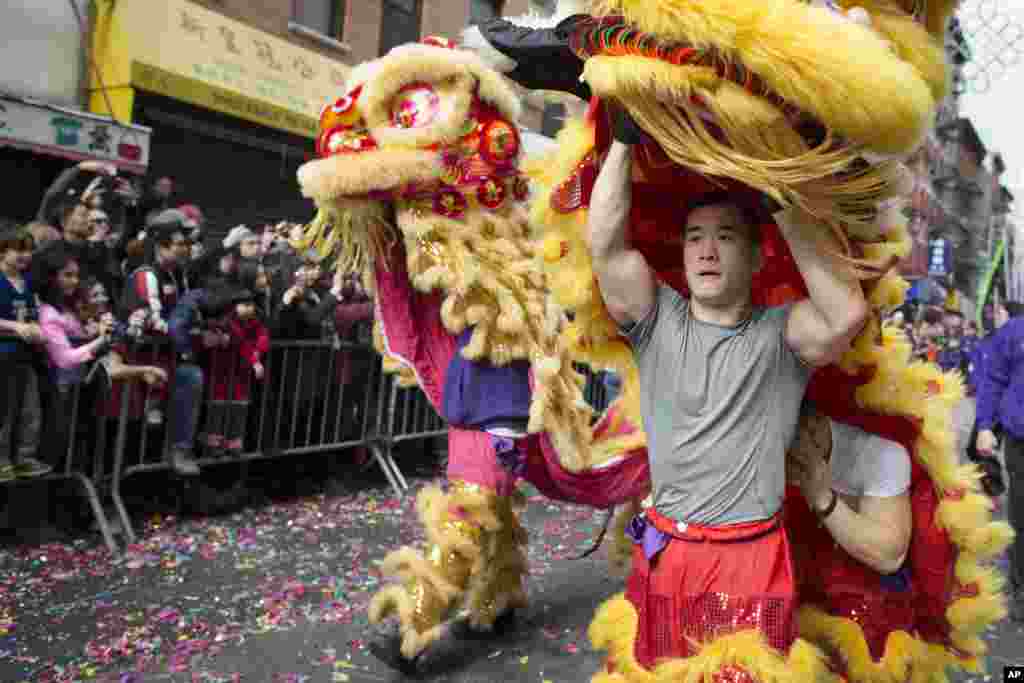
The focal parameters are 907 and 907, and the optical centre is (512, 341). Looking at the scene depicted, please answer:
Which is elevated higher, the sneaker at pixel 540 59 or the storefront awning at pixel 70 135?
the storefront awning at pixel 70 135

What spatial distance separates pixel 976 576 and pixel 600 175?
1411mm

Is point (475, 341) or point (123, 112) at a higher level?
point (123, 112)

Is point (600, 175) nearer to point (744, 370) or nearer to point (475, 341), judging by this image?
point (744, 370)

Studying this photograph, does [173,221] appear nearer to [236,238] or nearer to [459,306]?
[236,238]

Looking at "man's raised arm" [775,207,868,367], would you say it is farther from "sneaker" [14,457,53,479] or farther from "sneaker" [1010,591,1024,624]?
"sneaker" [14,457,53,479]

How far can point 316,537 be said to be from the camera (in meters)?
5.37

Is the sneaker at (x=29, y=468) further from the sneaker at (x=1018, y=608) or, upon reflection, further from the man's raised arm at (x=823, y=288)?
Result: the sneaker at (x=1018, y=608)

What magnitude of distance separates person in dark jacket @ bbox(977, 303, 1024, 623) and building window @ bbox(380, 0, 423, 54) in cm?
992

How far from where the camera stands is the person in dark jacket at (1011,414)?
4.57 meters

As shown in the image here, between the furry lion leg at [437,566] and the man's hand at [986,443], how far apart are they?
9.41 ft

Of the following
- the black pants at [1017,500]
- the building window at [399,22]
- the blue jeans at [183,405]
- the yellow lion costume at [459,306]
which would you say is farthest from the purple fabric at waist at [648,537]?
the building window at [399,22]

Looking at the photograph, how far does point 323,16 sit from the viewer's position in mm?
12008

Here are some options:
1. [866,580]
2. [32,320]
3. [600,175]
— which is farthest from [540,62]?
[32,320]

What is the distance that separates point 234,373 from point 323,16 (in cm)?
789
